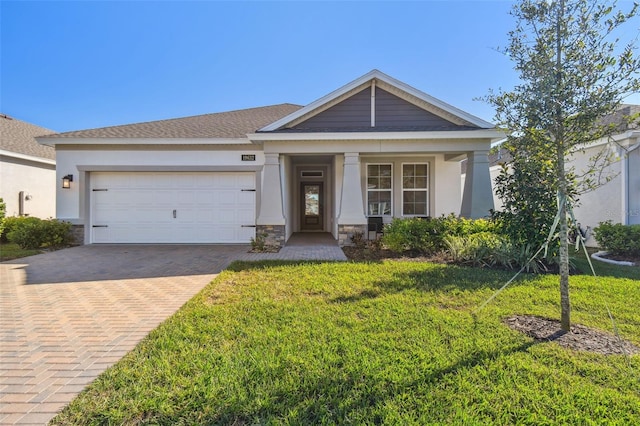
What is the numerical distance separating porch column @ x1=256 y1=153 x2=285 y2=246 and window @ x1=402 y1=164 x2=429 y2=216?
503 centimetres

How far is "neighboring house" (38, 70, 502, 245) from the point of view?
9.68 meters

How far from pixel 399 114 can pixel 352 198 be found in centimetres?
317

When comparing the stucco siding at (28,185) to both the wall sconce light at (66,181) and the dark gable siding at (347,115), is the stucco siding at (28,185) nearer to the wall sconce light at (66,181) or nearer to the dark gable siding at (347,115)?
the wall sconce light at (66,181)

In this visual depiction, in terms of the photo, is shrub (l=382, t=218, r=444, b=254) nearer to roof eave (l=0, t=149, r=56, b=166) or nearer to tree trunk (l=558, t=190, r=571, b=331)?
tree trunk (l=558, t=190, r=571, b=331)

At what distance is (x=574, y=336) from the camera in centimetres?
359

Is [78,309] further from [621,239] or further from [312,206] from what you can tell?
[621,239]

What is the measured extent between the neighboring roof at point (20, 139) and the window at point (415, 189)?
15859 mm

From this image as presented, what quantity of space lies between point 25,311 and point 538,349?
6535mm

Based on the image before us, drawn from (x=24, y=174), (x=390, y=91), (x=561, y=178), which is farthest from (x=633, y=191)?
(x=24, y=174)

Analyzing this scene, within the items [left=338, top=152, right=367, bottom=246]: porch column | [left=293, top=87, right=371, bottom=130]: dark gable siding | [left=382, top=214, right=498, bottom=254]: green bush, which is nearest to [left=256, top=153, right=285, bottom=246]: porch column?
[left=293, top=87, right=371, bottom=130]: dark gable siding

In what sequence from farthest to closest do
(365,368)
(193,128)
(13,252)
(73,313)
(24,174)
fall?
(24,174) → (193,128) → (13,252) → (73,313) → (365,368)

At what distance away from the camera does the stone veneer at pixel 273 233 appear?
9.61 metres

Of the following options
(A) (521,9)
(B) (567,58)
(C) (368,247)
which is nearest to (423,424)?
(B) (567,58)

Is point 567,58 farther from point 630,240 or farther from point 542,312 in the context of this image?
point 630,240
